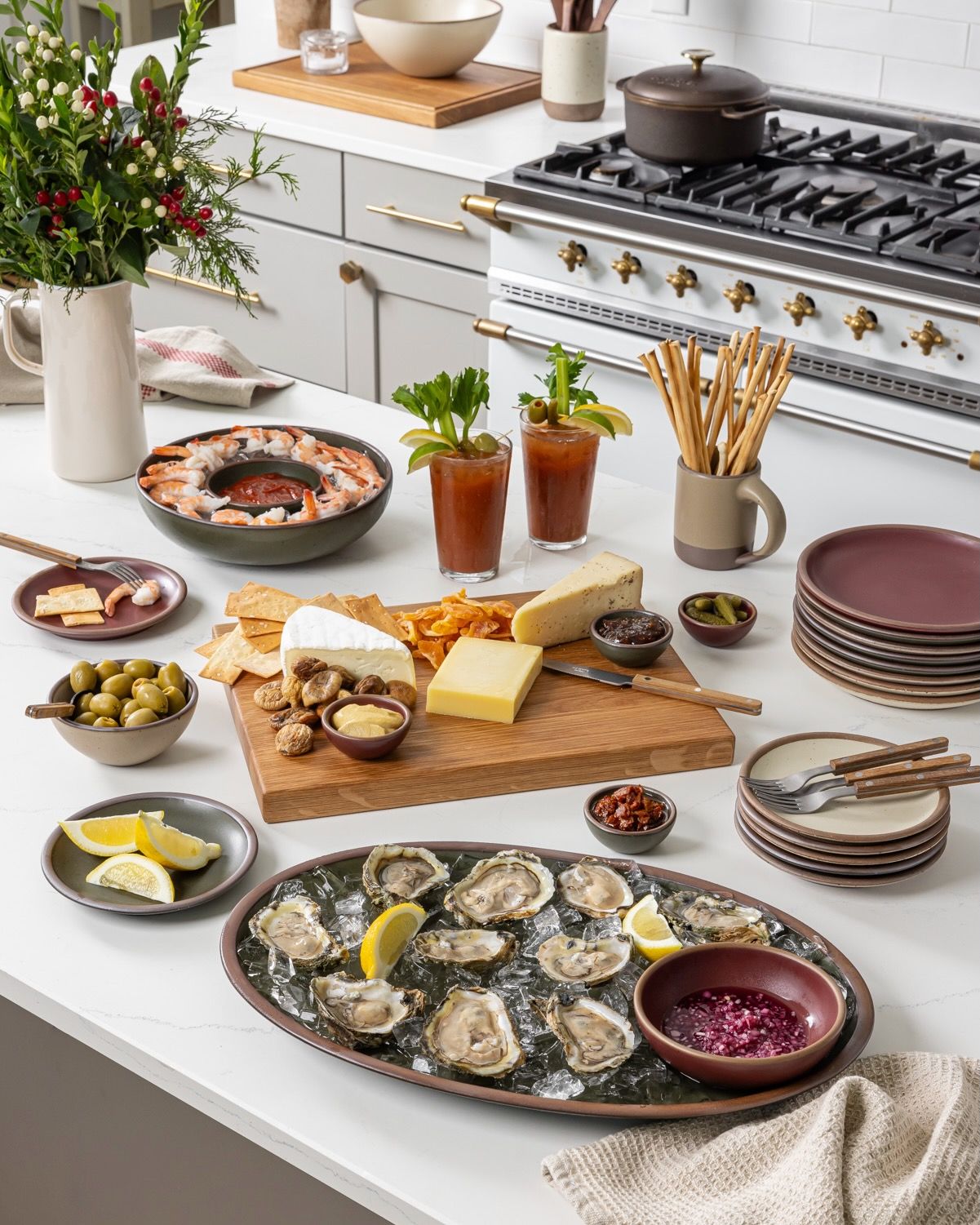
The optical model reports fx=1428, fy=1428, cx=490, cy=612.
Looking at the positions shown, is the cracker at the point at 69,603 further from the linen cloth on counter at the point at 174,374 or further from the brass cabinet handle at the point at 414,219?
the brass cabinet handle at the point at 414,219

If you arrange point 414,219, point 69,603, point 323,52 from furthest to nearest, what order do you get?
point 323,52
point 414,219
point 69,603

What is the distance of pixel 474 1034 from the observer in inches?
44.9

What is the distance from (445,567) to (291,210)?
210 cm

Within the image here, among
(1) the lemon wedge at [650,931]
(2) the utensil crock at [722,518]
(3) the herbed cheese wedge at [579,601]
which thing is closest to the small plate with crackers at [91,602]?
(3) the herbed cheese wedge at [579,601]

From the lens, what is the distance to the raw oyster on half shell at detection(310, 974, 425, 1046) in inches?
44.4

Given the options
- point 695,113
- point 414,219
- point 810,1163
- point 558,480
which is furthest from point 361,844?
point 414,219

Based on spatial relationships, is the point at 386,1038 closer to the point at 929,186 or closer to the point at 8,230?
the point at 8,230

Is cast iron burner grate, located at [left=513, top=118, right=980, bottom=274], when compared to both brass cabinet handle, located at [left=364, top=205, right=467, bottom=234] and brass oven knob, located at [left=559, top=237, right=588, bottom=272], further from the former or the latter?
brass cabinet handle, located at [left=364, top=205, right=467, bottom=234]

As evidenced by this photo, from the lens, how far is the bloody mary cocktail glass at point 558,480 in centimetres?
182

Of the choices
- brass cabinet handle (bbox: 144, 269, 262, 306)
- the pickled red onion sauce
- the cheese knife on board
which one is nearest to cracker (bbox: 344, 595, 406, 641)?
the cheese knife on board

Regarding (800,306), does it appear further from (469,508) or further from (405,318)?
(469,508)

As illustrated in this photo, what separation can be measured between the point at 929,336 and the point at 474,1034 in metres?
1.95

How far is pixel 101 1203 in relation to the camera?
5.74 ft

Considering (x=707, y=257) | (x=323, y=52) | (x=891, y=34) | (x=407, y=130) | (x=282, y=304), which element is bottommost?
(x=282, y=304)
